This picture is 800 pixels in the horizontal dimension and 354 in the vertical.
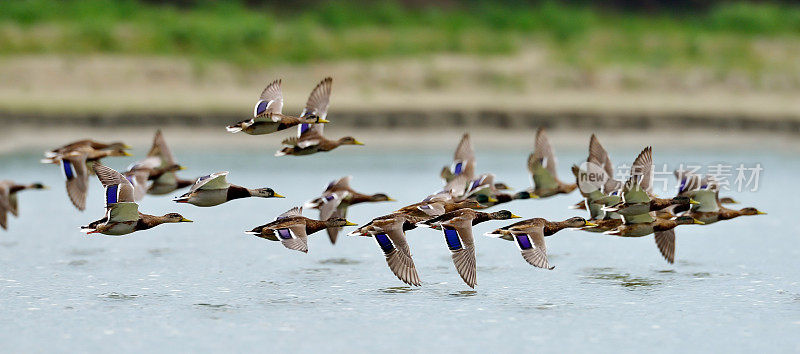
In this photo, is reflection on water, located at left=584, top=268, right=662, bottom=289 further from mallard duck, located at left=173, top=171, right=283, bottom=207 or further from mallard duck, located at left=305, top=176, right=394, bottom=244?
mallard duck, located at left=173, top=171, right=283, bottom=207

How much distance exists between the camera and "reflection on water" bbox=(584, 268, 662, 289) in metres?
15.2

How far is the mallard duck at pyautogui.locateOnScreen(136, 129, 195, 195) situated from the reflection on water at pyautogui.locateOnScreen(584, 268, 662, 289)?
542 cm

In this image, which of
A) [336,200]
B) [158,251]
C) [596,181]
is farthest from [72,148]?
[596,181]

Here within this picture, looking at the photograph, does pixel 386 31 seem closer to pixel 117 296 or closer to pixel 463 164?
pixel 463 164

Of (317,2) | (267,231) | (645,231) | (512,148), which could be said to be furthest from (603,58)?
(267,231)

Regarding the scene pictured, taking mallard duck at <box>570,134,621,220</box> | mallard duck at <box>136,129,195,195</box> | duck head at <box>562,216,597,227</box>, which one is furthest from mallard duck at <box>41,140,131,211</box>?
mallard duck at <box>570,134,621,220</box>

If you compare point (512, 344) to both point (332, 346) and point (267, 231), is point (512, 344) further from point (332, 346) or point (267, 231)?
point (267, 231)

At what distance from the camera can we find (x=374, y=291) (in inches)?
579

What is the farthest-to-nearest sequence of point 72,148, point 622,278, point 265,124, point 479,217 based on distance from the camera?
point 72,148 < point 622,278 < point 265,124 < point 479,217

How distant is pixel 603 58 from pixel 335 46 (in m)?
7.53

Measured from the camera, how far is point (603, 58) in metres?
37.7

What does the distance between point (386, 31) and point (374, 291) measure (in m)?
26.4

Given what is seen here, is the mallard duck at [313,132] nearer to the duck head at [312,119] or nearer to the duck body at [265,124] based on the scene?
the duck head at [312,119]

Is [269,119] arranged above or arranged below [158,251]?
above
